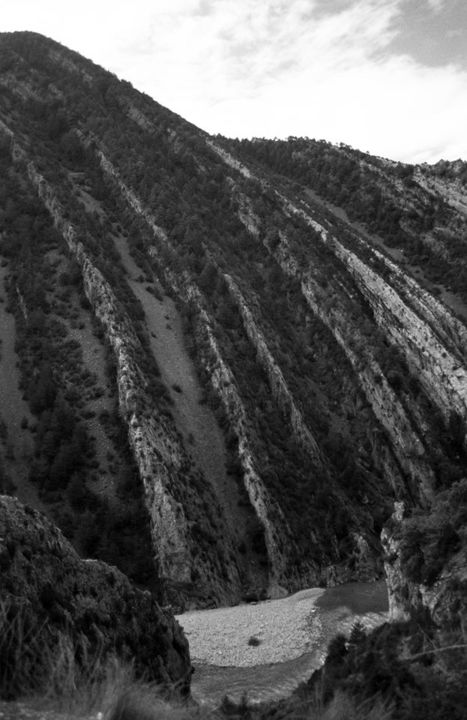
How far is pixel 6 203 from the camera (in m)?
47.8

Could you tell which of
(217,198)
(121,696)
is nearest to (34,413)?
(121,696)

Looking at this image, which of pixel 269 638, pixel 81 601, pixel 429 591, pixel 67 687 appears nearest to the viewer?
pixel 67 687

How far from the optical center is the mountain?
1143 inches

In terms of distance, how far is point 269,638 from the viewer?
1820 centimetres

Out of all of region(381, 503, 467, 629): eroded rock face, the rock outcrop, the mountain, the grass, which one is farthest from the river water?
the grass

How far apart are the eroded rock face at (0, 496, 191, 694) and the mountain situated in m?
8.24

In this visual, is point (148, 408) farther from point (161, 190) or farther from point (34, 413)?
point (161, 190)

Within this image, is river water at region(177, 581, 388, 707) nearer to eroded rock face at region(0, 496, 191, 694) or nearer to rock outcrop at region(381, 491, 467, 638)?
Result: eroded rock face at region(0, 496, 191, 694)

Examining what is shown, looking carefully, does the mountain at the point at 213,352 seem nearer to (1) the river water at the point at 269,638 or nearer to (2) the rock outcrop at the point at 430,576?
(2) the rock outcrop at the point at 430,576

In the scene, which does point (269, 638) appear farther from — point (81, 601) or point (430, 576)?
point (81, 601)

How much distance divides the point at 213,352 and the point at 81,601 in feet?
99.7

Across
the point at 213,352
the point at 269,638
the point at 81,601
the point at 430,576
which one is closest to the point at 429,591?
the point at 430,576

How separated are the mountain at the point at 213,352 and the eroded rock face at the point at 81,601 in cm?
824

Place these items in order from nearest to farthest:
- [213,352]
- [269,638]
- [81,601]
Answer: [81,601] < [269,638] < [213,352]
